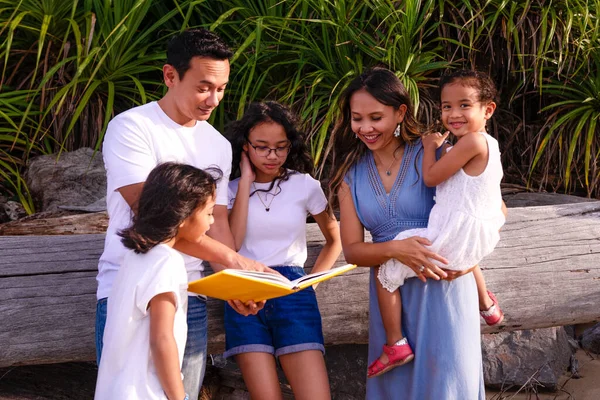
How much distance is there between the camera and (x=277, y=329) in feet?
10.9

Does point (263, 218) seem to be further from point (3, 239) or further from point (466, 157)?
point (3, 239)

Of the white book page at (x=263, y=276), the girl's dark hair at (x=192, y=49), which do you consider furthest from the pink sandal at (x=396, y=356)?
the girl's dark hair at (x=192, y=49)

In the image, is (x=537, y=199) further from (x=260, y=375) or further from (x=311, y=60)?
(x=260, y=375)

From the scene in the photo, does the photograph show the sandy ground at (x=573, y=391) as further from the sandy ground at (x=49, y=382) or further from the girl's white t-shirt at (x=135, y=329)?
the girl's white t-shirt at (x=135, y=329)

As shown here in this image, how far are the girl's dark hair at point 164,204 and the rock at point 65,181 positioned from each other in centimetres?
238

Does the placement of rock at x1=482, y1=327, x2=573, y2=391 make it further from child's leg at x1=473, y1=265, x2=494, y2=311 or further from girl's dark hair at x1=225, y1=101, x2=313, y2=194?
girl's dark hair at x1=225, y1=101, x2=313, y2=194

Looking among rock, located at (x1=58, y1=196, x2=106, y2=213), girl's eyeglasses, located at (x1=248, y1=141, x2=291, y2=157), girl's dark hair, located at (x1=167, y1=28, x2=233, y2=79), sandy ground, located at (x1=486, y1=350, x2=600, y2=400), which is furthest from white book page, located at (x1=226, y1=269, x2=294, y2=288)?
sandy ground, located at (x1=486, y1=350, x2=600, y2=400)

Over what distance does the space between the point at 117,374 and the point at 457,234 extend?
1359mm

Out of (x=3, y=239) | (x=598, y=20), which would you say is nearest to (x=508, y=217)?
(x=598, y=20)

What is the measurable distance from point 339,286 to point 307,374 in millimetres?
609

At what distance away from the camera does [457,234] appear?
3131mm

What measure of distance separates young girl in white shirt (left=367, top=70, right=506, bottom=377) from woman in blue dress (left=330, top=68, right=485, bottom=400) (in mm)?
44

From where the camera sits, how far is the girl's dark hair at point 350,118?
10.7 ft

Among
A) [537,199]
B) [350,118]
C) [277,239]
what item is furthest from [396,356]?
[537,199]
